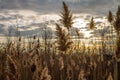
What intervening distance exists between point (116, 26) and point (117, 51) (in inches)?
203

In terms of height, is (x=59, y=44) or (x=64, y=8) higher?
(x=64, y=8)

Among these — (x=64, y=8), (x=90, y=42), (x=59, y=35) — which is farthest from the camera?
(x=90, y=42)

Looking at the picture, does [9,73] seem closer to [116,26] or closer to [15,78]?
[15,78]

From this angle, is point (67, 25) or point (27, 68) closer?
point (27, 68)

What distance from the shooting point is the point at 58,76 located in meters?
11.4

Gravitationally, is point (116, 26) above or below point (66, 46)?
above

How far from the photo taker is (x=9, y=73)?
497cm

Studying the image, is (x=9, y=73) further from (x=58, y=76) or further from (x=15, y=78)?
(x=58, y=76)

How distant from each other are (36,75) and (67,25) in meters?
6.70

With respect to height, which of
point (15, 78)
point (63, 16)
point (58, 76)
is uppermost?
point (63, 16)

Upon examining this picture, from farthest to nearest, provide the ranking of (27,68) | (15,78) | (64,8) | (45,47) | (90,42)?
(90,42)
(45,47)
(64,8)
(27,68)
(15,78)

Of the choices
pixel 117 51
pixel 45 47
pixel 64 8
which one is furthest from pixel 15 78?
pixel 45 47

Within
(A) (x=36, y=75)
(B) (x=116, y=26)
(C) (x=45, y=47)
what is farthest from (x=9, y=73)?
(C) (x=45, y=47)

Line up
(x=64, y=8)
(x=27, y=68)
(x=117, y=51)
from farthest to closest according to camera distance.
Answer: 1. (x=64, y=8)
2. (x=27, y=68)
3. (x=117, y=51)
